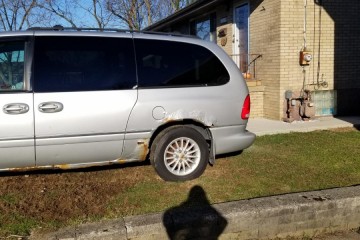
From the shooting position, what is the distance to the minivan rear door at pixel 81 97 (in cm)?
463

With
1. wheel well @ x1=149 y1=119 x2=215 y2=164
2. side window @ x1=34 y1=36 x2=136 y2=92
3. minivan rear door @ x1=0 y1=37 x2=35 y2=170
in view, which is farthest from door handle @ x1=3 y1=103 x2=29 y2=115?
wheel well @ x1=149 y1=119 x2=215 y2=164

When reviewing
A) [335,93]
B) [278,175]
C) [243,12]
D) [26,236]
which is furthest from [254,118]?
[26,236]

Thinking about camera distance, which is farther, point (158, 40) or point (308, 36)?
point (308, 36)

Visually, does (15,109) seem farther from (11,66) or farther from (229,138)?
(229,138)

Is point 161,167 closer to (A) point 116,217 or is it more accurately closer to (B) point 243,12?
(A) point 116,217

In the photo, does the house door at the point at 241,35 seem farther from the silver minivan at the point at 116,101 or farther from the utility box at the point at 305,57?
the silver minivan at the point at 116,101

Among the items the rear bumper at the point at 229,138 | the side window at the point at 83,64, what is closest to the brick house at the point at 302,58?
the rear bumper at the point at 229,138

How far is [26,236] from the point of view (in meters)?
3.68

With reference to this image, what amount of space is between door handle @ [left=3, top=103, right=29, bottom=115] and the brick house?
6648mm

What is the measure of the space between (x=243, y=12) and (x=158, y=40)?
23.5 ft

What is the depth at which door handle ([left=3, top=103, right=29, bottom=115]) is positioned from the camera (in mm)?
4465

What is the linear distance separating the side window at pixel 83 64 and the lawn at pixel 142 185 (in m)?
1.19

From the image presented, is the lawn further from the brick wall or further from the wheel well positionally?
the brick wall

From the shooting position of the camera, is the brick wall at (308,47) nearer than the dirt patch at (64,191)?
No
